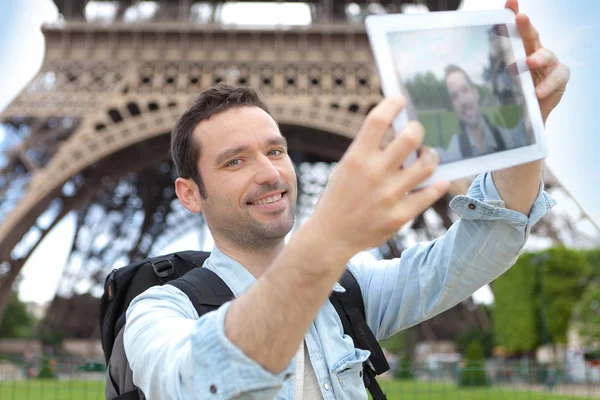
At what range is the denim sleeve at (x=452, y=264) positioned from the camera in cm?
150

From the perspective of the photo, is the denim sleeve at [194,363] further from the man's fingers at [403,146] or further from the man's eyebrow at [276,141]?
the man's eyebrow at [276,141]

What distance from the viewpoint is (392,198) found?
0.92 m

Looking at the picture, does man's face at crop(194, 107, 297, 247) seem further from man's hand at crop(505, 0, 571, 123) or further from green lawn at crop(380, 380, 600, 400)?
green lawn at crop(380, 380, 600, 400)

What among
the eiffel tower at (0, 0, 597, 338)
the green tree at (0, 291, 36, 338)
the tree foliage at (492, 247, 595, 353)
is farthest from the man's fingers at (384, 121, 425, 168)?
the green tree at (0, 291, 36, 338)

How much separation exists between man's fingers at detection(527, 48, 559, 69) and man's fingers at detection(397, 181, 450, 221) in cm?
40

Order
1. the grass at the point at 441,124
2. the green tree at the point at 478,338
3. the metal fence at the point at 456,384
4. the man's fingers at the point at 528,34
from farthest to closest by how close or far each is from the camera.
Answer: the green tree at the point at 478,338 < the metal fence at the point at 456,384 < the man's fingers at the point at 528,34 < the grass at the point at 441,124

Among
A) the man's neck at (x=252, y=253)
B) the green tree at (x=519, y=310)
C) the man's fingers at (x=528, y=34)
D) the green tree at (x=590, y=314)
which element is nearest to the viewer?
the man's fingers at (x=528, y=34)

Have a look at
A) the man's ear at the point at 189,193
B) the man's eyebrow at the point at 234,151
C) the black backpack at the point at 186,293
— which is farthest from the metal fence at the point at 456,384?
the man's eyebrow at the point at 234,151

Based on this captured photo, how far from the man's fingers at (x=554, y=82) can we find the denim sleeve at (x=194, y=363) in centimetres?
68

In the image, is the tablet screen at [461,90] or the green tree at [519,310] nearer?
the tablet screen at [461,90]

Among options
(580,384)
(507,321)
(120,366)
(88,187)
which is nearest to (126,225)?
(88,187)

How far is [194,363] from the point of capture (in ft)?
3.25

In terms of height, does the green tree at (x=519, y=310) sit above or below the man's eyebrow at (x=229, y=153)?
below

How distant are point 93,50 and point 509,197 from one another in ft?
59.2
